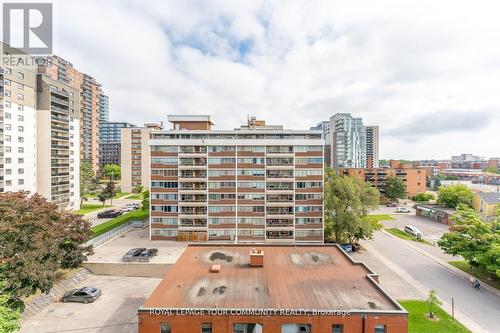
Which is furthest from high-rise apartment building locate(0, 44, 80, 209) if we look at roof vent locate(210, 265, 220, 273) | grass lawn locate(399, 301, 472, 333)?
grass lawn locate(399, 301, 472, 333)

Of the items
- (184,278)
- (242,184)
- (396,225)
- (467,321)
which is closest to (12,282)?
(184,278)

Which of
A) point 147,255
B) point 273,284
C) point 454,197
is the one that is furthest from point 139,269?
point 454,197

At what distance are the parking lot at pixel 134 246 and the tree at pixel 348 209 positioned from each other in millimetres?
28125

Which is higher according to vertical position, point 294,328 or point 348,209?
point 348,209

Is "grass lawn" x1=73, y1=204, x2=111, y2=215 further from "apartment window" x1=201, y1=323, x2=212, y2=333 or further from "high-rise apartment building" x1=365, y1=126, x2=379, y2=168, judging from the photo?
"high-rise apartment building" x1=365, y1=126, x2=379, y2=168

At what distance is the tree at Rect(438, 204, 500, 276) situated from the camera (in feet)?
103

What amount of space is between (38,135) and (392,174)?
117510 mm

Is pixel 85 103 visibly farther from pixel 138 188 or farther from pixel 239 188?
pixel 239 188

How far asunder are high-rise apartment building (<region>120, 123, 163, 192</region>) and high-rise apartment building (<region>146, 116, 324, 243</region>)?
227 ft

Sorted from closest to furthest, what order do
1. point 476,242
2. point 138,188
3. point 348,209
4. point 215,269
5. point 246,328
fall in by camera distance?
point 246,328
point 215,269
point 476,242
point 348,209
point 138,188

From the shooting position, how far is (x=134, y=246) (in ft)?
153

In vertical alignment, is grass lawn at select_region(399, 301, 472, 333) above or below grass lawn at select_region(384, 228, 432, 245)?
above

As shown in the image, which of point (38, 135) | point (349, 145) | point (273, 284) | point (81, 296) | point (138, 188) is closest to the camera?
point (273, 284)

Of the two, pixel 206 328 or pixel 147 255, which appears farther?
pixel 147 255
